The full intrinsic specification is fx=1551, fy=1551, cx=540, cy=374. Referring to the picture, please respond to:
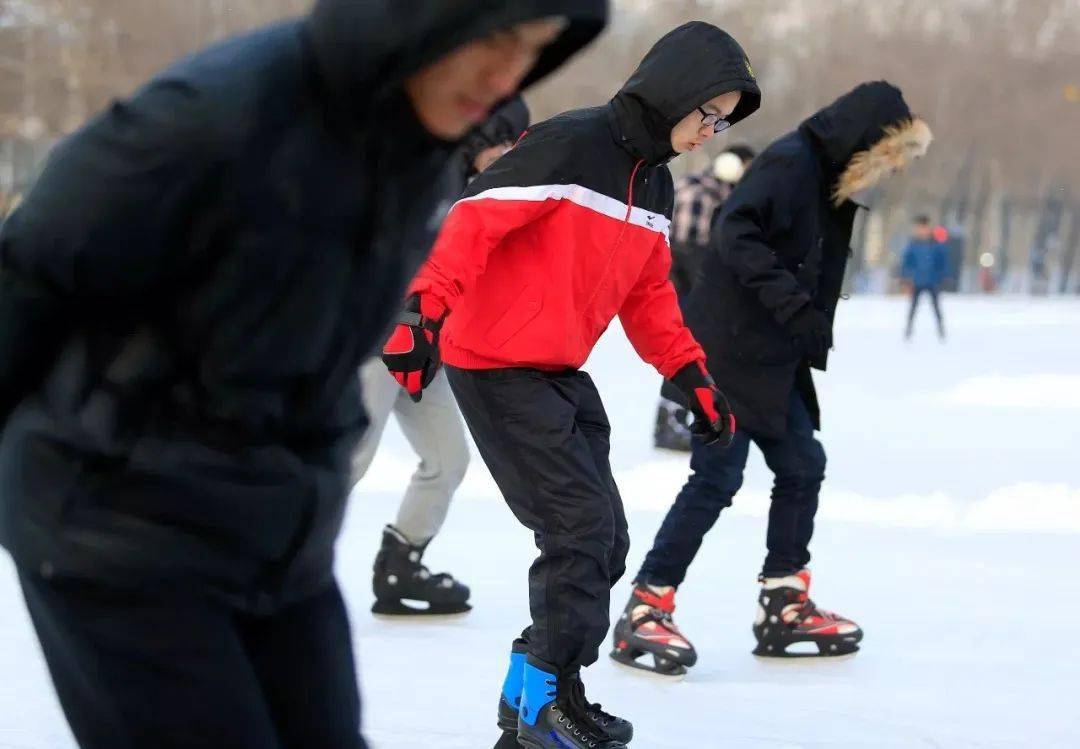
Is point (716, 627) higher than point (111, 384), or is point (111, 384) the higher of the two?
point (111, 384)

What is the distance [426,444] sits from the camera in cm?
476

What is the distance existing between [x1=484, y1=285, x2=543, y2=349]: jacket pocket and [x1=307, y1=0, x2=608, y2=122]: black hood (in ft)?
5.87

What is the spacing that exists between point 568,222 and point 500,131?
6.02 feet

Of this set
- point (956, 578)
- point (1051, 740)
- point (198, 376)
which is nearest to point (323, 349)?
point (198, 376)

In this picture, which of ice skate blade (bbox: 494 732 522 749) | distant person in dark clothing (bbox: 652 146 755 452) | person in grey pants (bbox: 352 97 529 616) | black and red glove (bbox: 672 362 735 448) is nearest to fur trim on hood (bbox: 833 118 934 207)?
black and red glove (bbox: 672 362 735 448)

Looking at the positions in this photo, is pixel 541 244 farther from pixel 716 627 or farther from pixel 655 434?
pixel 655 434

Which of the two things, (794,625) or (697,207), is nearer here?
(794,625)

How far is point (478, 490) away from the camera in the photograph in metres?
6.62

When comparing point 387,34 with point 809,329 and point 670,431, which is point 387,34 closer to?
point 809,329

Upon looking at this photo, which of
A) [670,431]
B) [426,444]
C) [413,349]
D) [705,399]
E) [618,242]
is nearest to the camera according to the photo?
[413,349]

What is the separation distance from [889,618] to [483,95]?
12.1ft

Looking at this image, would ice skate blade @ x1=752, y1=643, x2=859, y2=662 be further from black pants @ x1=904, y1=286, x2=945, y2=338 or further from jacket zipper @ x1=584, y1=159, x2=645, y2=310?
black pants @ x1=904, y1=286, x2=945, y2=338

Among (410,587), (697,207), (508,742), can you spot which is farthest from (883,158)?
(697,207)

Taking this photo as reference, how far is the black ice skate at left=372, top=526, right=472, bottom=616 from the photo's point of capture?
4613mm
